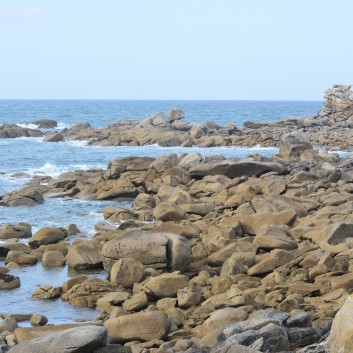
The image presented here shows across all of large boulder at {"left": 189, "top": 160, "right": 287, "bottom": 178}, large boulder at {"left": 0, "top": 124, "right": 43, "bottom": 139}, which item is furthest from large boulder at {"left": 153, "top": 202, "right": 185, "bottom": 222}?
large boulder at {"left": 0, "top": 124, "right": 43, "bottom": 139}

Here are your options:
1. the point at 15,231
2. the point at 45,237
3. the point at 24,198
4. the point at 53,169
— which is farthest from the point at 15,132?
the point at 45,237

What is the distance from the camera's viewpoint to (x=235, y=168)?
32.4 m

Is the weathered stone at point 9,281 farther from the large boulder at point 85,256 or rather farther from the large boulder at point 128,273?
the large boulder at point 128,273

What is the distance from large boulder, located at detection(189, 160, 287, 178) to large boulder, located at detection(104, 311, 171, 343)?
19311 millimetres

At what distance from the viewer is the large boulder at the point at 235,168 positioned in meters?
32.3

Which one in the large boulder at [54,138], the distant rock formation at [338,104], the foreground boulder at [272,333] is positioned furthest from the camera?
the distant rock formation at [338,104]

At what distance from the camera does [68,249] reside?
20938mm

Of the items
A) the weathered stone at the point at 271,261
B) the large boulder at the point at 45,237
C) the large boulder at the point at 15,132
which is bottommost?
the large boulder at the point at 15,132

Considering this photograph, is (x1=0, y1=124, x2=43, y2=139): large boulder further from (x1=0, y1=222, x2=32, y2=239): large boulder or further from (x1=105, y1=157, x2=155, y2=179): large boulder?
(x1=0, y1=222, x2=32, y2=239): large boulder

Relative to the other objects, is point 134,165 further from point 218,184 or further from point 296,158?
point 296,158

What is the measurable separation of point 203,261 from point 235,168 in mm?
13756

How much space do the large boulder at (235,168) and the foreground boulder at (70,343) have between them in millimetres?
21685

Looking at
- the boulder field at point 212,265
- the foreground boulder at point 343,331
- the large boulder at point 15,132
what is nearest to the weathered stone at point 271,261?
the boulder field at point 212,265

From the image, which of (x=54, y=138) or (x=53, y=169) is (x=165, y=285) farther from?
(x=54, y=138)
